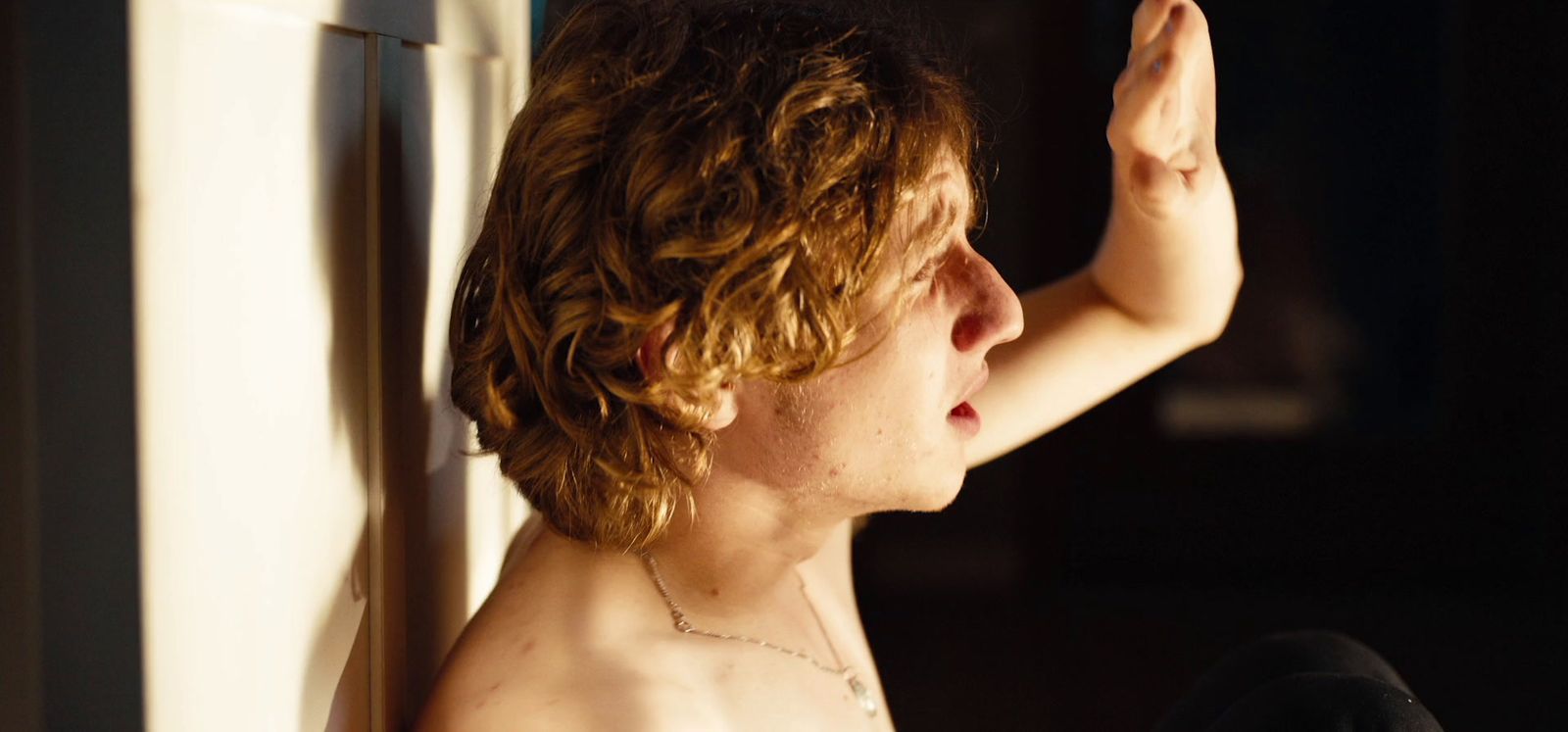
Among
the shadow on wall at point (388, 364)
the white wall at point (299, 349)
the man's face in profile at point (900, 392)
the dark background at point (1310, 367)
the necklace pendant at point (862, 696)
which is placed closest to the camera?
the white wall at point (299, 349)

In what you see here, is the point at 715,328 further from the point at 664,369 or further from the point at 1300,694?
the point at 1300,694

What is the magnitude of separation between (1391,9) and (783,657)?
304cm

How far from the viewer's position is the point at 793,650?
3.09ft

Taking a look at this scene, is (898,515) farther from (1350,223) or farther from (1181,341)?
(1181,341)

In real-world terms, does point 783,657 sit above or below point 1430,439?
above

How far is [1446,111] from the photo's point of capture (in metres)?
3.35

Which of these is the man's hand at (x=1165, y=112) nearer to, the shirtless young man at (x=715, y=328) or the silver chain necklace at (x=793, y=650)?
the shirtless young man at (x=715, y=328)

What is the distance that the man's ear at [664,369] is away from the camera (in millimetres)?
772

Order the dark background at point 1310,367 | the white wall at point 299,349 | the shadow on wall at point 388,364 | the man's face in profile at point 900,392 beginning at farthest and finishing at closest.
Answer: the dark background at point 1310,367 → the man's face in profile at point 900,392 → the shadow on wall at point 388,364 → the white wall at point 299,349

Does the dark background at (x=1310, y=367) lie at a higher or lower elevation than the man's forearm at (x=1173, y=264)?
lower

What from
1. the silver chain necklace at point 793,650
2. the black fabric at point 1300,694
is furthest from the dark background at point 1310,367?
the silver chain necklace at point 793,650

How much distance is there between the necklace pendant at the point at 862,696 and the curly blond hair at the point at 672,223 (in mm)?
225

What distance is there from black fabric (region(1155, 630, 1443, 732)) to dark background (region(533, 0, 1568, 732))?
2.15 meters

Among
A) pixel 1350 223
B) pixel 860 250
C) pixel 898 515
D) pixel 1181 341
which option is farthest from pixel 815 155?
pixel 1350 223
